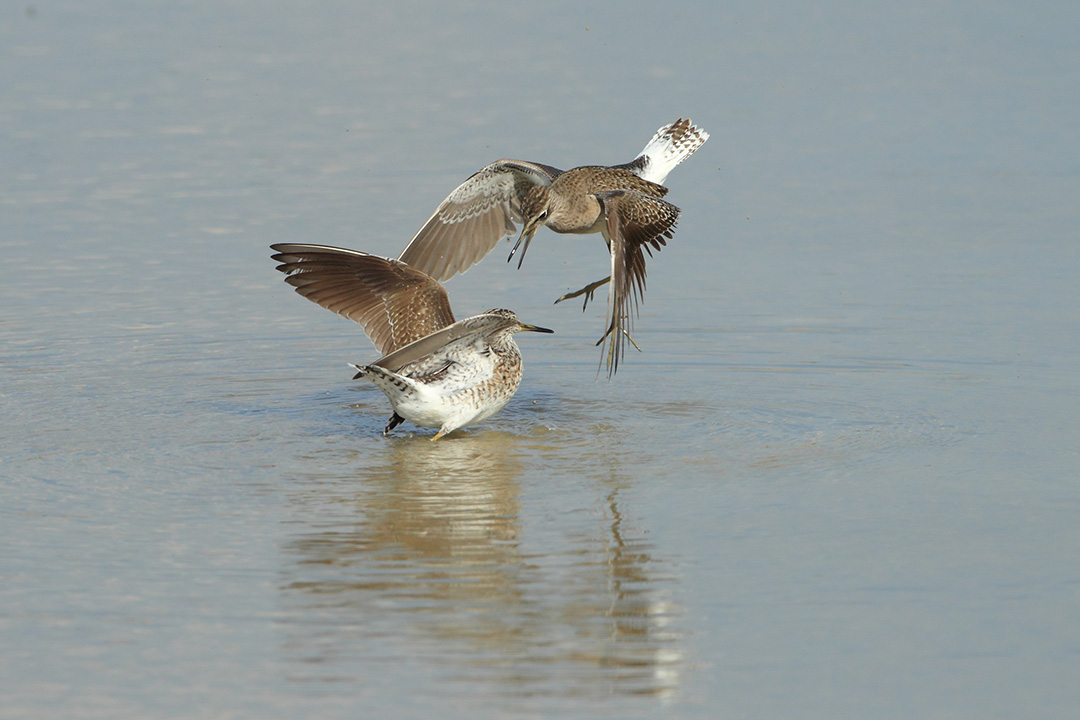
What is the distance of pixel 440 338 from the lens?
25.5 feet

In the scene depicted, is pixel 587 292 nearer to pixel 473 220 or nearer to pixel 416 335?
pixel 473 220

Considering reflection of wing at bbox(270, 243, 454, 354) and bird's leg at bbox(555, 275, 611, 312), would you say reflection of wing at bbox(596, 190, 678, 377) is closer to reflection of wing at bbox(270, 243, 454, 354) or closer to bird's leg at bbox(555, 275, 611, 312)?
bird's leg at bbox(555, 275, 611, 312)

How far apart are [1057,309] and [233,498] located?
5.55m

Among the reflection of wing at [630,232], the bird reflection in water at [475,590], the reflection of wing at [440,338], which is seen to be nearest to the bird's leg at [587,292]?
the reflection of wing at [630,232]

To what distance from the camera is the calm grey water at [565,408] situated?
483 centimetres

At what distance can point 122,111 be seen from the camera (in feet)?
48.1

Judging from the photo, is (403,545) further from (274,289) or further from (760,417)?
(274,289)

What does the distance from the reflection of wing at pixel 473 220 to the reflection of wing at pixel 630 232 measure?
1.13 meters

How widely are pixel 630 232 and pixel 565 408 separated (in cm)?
106

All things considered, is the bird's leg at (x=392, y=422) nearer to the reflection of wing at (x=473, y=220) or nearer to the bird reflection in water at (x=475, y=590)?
the bird reflection in water at (x=475, y=590)

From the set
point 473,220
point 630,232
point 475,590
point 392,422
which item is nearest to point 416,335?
point 392,422

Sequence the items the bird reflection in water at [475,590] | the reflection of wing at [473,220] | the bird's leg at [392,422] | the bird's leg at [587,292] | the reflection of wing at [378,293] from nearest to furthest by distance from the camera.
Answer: the bird reflection in water at [475,590], the bird's leg at [392,422], the reflection of wing at [378,293], the bird's leg at [587,292], the reflection of wing at [473,220]

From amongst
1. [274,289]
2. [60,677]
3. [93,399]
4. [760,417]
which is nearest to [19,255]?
[274,289]

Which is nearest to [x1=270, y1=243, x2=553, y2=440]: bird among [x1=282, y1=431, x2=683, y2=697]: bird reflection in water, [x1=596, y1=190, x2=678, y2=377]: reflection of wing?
[x1=596, y1=190, x2=678, y2=377]: reflection of wing
